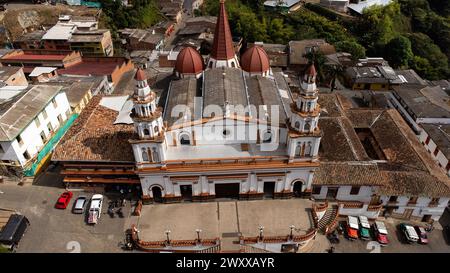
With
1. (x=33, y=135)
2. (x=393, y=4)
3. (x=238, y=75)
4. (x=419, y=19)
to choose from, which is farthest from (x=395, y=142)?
(x=419, y=19)

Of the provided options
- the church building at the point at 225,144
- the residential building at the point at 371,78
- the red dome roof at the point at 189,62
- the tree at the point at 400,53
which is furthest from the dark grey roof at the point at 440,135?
the tree at the point at 400,53

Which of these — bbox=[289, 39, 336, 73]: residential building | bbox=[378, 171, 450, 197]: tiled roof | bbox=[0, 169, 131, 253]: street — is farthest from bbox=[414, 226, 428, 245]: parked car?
bbox=[289, 39, 336, 73]: residential building

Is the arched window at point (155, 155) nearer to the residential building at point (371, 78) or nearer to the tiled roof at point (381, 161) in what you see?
the tiled roof at point (381, 161)

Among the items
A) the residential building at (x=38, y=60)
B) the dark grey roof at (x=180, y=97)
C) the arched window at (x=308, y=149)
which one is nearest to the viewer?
the arched window at (x=308, y=149)

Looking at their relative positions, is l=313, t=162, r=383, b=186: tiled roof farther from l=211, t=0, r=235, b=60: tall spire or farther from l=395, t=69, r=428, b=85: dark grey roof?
l=395, t=69, r=428, b=85: dark grey roof

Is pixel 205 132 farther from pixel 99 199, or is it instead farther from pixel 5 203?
pixel 5 203

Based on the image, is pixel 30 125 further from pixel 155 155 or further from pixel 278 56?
pixel 278 56
